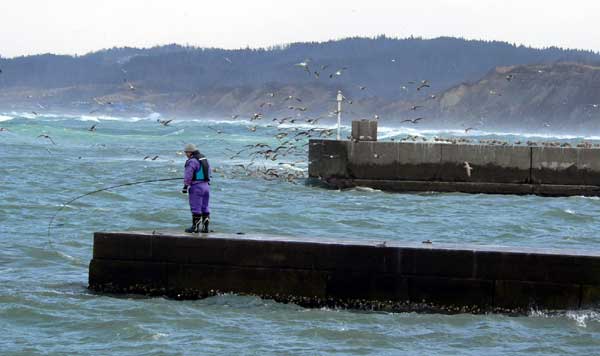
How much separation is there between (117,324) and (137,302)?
87 cm

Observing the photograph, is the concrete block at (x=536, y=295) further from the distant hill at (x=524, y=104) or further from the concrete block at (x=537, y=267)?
the distant hill at (x=524, y=104)

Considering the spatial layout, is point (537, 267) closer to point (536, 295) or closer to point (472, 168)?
point (536, 295)

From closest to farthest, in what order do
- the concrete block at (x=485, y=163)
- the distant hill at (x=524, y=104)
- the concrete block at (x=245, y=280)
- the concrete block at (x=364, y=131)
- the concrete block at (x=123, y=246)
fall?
1. the concrete block at (x=245, y=280)
2. the concrete block at (x=123, y=246)
3. the concrete block at (x=485, y=163)
4. the concrete block at (x=364, y=131)
5. the distant hill at (x=524, y=104)

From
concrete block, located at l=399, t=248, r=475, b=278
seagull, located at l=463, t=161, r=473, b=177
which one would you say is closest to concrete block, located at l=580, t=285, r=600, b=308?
concrete block, located at l=399, t=248, r=475, b=278

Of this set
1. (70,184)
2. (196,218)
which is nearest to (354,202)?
(70,184)

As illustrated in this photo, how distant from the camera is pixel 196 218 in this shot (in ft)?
47.0

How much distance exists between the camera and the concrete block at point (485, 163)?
29.0 m

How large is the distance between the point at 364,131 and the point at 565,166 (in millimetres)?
4577

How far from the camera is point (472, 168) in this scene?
29.3m

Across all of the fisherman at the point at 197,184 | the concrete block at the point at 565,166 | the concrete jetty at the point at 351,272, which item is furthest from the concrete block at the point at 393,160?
the concrete jetty at the point at 351,272

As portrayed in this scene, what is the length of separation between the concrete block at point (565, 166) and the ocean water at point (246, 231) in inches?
42.4

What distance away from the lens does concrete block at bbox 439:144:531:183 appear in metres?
29.0

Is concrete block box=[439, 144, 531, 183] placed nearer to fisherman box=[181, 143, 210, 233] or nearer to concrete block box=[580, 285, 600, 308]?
fisherman box=[181, 143, 210, 233]

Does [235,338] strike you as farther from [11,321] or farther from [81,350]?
[11,321]
